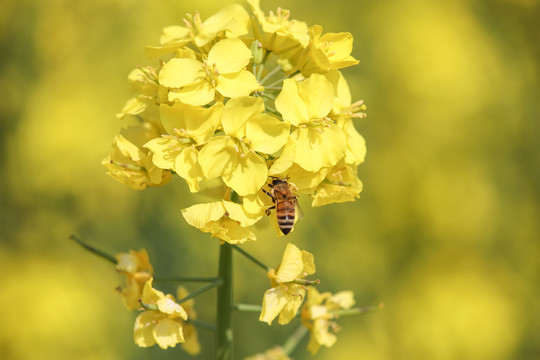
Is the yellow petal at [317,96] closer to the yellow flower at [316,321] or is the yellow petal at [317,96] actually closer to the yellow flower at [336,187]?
the yellow flower at [336,187]

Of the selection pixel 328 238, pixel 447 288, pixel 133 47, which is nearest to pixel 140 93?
pixel 328 238

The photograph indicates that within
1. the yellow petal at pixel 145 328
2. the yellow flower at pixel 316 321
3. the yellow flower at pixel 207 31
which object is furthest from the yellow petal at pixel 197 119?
the yellow flower at pixel 316 321

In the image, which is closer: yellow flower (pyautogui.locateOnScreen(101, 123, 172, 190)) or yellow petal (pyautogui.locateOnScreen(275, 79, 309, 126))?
yellow petal (pyautogui.locateOnScreen(275, 79, 309, 126))

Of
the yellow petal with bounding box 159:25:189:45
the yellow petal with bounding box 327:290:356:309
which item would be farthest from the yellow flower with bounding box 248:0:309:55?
the yellow petal with bounding box 327:290:356:309

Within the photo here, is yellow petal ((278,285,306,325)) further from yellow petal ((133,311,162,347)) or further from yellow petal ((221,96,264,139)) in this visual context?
yellow petal ((221,96,264,139))

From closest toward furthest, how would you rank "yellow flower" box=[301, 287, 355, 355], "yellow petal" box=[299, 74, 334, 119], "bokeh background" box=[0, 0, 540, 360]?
"yellow petal" box=[299, 74, 334, 119]
"yellow flower" box=[301, 287, 355, 355]
"bokeh background" box=[0, 0, 540, 360]

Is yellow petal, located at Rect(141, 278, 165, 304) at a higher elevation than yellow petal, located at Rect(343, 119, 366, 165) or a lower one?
lower
